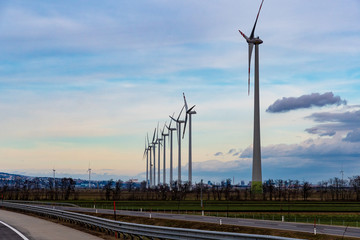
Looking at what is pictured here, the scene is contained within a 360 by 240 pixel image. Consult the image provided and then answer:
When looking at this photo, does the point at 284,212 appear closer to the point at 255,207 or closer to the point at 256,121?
the point at 255,207

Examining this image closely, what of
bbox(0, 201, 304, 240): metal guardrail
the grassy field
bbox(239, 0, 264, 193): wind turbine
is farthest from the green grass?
bbox(0, 201, 304, 240): metal guardrail

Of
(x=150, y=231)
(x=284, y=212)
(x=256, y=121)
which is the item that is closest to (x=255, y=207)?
(x=284, y=212)

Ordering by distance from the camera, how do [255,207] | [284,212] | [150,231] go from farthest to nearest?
[255,207], [284,212], [150,231]

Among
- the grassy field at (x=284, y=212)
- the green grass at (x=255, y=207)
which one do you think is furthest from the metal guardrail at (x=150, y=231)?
the green grass at (x=255, y=207)

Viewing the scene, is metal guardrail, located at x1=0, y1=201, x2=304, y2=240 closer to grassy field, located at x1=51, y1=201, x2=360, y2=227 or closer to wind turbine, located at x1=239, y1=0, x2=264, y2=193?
grassy field, located at x1=51, y1=201, x2=360, y2=227

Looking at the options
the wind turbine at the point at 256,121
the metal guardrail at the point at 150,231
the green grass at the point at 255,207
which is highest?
the wind turbine at the point at 256,121

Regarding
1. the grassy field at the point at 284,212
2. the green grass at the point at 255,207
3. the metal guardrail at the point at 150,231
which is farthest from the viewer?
the green grass at the point at 255,207

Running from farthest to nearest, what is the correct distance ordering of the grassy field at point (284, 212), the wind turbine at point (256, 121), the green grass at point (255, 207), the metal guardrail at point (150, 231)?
1. the wind turbine at point (256, 121)
2. the green grass at point (255, 207)
3. the grassy field at point (284, 212)
4. the metal guardrail at point (150, 231)

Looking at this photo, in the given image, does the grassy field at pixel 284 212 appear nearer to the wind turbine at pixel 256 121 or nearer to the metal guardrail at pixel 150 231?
the wind turbine at pixel 256 121

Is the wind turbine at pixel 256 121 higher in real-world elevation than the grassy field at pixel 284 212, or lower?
higher

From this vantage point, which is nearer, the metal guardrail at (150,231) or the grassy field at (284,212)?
the metal guardrail at (150,231)

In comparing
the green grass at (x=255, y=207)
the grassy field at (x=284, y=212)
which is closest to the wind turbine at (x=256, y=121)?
the green grass at (x=255, y=207)

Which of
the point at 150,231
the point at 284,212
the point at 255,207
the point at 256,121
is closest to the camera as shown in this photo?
the point at 150,231

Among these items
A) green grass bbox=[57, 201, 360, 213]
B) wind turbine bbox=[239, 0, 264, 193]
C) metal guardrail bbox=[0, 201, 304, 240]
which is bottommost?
green grass bbox=[57, 201, 360, 213]
